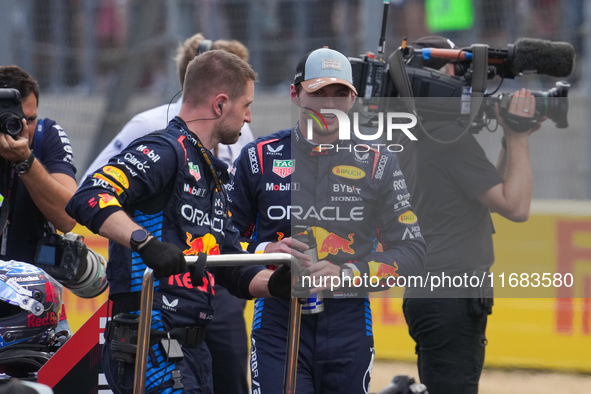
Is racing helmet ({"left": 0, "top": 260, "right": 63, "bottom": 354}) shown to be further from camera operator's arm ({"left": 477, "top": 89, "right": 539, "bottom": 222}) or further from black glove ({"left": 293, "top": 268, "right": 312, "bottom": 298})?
camera operator's arm ({"left": 477, "top": 89, "right": 539, "bottom": 222})

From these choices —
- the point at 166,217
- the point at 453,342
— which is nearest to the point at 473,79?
the point at 453,342

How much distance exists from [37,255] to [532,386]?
4231 millimetres

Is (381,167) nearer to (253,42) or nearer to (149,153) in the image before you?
(149,153)

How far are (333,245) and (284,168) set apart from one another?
38 centimetres

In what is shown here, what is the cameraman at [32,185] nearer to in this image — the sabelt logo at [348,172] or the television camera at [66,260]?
the television camera at [66,260]

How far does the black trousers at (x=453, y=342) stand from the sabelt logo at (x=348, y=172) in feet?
2.83

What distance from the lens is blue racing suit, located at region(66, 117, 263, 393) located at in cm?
310

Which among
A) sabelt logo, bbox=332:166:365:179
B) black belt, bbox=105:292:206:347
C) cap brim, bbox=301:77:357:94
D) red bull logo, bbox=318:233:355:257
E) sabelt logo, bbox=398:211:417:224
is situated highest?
cap brim, bbox=301:77:357:94

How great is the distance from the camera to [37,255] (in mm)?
4215

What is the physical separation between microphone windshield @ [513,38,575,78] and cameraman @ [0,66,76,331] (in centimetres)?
218

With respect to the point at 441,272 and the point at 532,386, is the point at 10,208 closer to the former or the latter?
the point at 441,272

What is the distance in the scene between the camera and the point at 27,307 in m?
3.67

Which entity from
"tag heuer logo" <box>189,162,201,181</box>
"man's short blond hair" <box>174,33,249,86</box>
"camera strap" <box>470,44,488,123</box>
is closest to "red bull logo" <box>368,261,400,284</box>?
"tag heuer logo" <box>189,162,201,181</box>

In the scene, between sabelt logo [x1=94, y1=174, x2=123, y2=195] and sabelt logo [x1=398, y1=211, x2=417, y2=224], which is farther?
sabelt logo [x1=398, y1=211, x2=417, y2=224]
